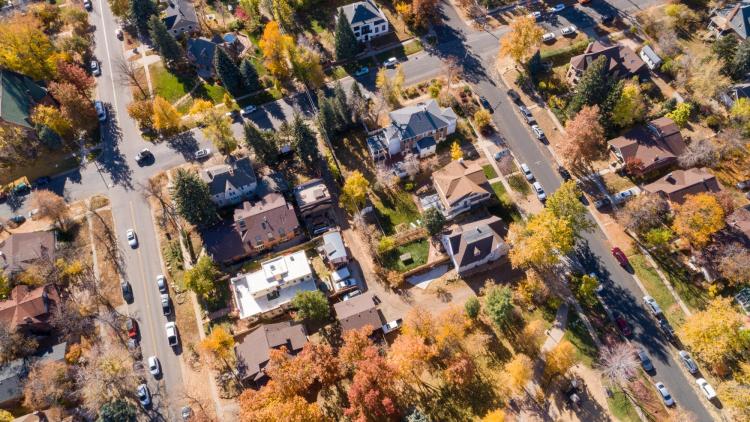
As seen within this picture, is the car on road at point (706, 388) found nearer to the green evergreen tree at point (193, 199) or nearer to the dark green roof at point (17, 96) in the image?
the green evergreen tree at point (193, 199)

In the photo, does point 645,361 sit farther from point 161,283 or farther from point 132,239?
point 132,239

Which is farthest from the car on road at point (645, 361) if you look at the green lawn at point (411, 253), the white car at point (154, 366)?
the white car at point (154, 366)

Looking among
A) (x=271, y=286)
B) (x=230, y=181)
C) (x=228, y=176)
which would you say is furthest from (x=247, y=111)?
(x=271, y=286)

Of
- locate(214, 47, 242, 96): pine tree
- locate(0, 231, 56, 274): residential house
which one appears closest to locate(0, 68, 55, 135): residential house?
locate(0, 231, 56, 274): residential house

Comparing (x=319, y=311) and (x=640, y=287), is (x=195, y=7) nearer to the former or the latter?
(x=319, y=311)

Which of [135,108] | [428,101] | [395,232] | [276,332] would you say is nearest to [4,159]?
[135,108]

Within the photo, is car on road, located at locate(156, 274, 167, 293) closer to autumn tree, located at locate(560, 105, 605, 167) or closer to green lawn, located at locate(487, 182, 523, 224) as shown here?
green lawn, located at locate(487, 182, 523, 224)
